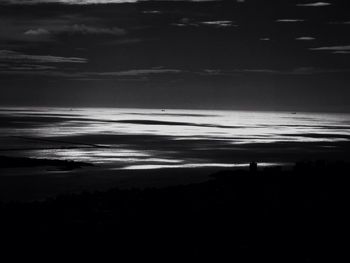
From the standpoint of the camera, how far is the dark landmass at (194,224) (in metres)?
11.4

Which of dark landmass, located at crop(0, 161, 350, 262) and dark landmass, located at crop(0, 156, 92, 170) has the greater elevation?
dark landmass, located at crop(0, 161, 350, 262)

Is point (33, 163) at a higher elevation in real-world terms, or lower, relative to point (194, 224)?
lower

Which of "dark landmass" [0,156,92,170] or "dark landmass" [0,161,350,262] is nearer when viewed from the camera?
"dark landmass" [0,161,350,262]

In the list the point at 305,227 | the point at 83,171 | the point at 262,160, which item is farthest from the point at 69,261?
the point at 262,160

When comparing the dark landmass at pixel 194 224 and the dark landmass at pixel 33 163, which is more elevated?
the dark landmass at pixel 194 224

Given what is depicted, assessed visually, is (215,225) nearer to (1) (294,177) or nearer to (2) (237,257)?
(2) (237,257)

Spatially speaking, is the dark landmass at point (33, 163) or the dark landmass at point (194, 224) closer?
the dark landmass at point (194, 224)

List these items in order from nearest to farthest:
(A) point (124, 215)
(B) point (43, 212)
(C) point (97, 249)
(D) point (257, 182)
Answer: (C) point (97, 249) < (A) point (124, 215) < (B) point (43, 212) < (D) point (257, 182)

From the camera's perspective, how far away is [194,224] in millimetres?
13867

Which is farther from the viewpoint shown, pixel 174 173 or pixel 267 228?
pixel 174 173

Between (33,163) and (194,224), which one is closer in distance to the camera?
(194,224)

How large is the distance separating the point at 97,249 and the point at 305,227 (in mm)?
5979

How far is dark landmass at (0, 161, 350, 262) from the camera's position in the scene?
37.5 feet

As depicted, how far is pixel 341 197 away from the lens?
16938 mm
